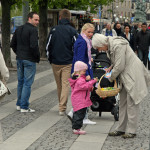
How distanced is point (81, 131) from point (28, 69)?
7.66 feet

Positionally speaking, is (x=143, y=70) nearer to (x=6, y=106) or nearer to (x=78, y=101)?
(x=78, y=101)

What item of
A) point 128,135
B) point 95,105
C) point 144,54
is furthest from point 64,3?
point 128,135

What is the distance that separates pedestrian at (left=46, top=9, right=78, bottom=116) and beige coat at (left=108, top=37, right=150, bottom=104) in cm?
203

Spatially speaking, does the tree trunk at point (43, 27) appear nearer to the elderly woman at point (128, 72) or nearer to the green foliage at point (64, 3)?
the green foliage at point (64, 3)

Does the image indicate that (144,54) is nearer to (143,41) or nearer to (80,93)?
(143,41)

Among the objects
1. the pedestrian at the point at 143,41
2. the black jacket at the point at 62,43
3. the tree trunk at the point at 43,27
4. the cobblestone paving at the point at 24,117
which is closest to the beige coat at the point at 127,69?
the cobblestone paving at the point at 24,117

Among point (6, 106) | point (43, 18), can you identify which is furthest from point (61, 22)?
point (43, 18)

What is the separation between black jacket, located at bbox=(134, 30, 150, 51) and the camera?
18.4 m

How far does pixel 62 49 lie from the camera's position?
8.94 m

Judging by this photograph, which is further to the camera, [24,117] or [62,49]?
[62,49]

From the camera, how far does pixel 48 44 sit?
898 centimetres

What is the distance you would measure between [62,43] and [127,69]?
222 cm

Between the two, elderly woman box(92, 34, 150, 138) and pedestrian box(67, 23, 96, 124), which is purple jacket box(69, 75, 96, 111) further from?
pedestrian box(67, 23, 96, 124)

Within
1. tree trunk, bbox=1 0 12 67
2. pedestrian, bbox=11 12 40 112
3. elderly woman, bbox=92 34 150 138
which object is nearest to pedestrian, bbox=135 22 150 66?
tree trunk, bbox=1 0 12 67
